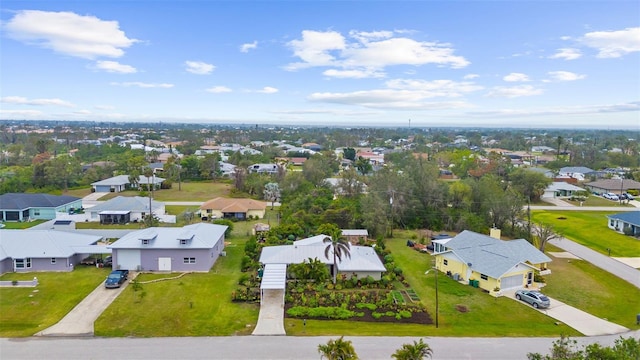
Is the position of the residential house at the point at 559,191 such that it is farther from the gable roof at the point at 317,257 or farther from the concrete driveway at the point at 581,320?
the gable roof at the point at 317,257

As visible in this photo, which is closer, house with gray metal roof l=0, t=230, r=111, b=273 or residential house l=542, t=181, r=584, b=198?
house with gray metal roof l=0, t=230, r=111, b=273

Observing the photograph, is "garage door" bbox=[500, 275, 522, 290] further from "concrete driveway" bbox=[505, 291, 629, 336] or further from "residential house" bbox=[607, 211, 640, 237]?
"residential house" bbox=[607, 211, 640, 237]

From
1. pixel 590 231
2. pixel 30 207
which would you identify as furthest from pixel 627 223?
pixel 30 207

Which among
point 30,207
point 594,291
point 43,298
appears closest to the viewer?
point 43,298

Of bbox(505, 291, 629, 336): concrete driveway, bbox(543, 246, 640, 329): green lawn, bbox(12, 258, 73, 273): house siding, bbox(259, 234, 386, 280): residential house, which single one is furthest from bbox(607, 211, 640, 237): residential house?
bbox(12, 258, 73, 273): house siding

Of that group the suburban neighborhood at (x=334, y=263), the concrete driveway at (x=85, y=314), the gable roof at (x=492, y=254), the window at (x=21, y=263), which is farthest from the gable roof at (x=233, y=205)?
the gable roof at (x=492, y=254)

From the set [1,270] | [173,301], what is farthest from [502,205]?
[1,270]

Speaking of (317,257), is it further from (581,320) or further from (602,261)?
(602,261)
